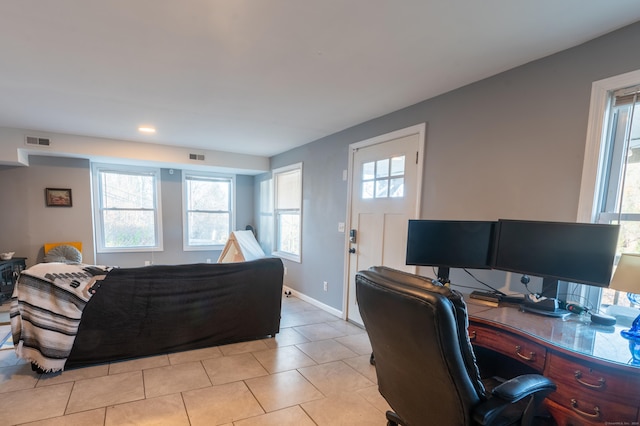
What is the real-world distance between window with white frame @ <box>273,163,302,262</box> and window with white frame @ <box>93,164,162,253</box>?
2.25m

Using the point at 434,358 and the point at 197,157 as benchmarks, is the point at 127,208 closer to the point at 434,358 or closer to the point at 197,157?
the point at 197,157

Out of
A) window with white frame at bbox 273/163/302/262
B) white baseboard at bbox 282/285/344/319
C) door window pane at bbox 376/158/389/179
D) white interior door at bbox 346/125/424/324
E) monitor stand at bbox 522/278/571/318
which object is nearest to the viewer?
monitor stand at bbox 522/278/571/318

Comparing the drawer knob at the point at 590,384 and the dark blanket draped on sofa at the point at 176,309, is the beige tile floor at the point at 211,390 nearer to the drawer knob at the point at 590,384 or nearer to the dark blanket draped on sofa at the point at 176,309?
the dark blanket draped on sofa at the point at 176,309

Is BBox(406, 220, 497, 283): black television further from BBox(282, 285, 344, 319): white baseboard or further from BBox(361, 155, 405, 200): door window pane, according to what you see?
BBox(282, 285, 344, 319): white baseboard

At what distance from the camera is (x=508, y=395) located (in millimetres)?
1066

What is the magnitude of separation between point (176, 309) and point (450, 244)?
7.95 feet

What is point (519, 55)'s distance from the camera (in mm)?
1918

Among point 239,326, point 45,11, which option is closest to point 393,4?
point 45,11

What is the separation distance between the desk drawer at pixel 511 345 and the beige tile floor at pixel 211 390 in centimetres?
86

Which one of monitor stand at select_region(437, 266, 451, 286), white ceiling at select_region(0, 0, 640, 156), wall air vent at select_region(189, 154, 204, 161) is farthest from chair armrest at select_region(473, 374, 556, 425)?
wall air vent at select_region(189, 154, 204, 161)

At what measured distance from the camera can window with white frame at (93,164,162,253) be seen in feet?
17.1

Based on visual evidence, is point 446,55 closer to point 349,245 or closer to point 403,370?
point 403,370

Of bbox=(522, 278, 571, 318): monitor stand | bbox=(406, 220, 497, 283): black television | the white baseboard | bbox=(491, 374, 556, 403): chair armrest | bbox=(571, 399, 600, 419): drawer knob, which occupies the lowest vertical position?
the white baseboard

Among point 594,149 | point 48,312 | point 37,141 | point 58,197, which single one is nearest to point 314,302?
point 48,312
